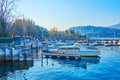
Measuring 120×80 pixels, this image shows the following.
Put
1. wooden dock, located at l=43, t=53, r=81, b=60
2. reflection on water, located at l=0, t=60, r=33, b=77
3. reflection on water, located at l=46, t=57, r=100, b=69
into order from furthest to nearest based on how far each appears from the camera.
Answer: wooden dock, located at l=43, t=53, r=81, b=60
reflection on water, located at l=46, t=57, r=100, b=69
reflection on water, located at l=0, t=60, r=33, b=77

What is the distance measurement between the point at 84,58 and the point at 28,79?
2828cm

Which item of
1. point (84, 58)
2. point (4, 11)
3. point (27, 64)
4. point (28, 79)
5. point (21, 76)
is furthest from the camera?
point (4, 11)

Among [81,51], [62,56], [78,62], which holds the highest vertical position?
[81,51]

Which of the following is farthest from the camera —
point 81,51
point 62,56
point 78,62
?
point 81,51

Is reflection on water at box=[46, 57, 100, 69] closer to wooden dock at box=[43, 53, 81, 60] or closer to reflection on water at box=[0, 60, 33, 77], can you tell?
wooden dock at box=[43, 53, 81, 60]

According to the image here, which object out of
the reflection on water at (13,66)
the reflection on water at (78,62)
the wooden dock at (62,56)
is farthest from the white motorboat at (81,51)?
the reflection on water at (13,66)

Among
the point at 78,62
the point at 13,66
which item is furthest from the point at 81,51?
the point at 13,66

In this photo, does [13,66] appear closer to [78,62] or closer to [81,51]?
[78,62]

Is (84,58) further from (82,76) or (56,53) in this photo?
(82,76)

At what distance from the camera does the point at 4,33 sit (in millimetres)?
66125

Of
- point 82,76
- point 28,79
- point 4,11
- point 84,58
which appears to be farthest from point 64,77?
point 4,11

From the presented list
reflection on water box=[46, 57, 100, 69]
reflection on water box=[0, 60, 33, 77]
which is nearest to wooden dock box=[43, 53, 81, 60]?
reflection on water box=[46, 57, 100, 69]

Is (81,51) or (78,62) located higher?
(81,51)

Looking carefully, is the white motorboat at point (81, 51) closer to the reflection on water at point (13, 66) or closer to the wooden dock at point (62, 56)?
the wooden dock at point (62, 56)
